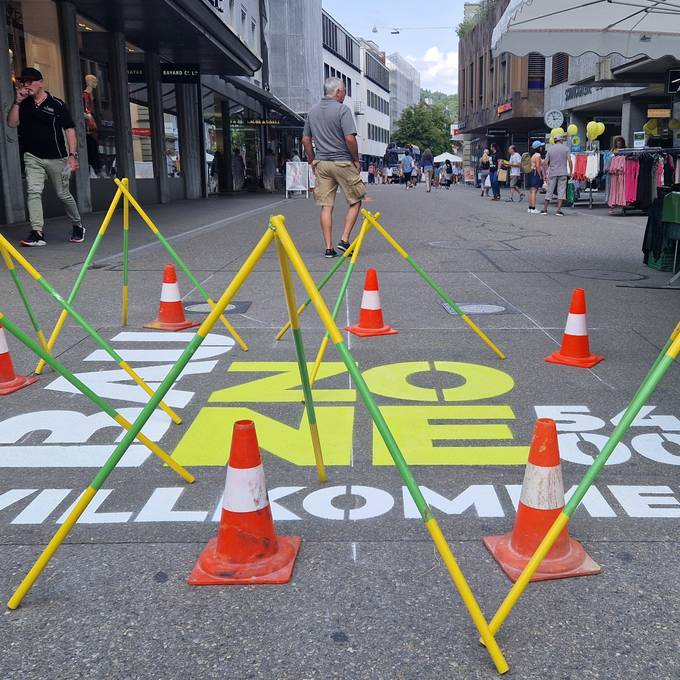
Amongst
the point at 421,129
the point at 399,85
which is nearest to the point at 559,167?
the point at 421,129

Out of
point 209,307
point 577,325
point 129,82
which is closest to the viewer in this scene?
point 577,325

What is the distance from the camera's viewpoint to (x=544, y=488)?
2.72 meters

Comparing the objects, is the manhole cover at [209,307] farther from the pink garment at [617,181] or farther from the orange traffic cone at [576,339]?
the pink garment at [617,181]

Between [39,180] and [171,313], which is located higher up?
[39,180]

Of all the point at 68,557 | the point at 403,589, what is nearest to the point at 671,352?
the point at 403,589

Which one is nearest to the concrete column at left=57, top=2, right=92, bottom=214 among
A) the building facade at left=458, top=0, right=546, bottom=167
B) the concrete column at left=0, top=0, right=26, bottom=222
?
the concrete column at left=0, top=0, right=26, bottom=222

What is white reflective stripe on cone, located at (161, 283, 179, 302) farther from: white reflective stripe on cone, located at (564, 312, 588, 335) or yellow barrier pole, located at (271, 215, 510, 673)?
yellow barrier pole, located at (271, 215, 510, 673)

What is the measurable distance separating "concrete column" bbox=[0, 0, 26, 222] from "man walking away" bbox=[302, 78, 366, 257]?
6107 millimetres

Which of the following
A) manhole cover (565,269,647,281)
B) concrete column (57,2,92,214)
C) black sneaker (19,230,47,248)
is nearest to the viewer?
manhole cover (565,269,647,281)

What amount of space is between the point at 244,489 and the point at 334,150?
26.2ft

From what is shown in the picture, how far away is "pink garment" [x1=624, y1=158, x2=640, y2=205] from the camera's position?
17.4 meters

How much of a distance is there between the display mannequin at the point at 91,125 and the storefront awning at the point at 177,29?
57.2 inches

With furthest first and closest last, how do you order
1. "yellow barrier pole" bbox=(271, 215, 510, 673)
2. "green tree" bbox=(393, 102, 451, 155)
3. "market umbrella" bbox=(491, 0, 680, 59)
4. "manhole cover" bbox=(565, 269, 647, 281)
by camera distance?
1. "green tree" bbox=(393, 102, 451, 155)
2. "market umbrella" bbox=(491, 0, 680, 59)
3. "manhole cover" bbox=(565, 269, 647, 281)
4. "yellow barrier pole" bbox=(271, 215, 510, 673)

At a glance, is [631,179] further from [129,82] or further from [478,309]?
[129,82]
